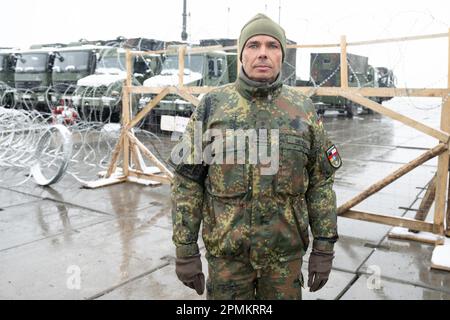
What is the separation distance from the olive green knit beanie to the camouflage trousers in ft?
3.31

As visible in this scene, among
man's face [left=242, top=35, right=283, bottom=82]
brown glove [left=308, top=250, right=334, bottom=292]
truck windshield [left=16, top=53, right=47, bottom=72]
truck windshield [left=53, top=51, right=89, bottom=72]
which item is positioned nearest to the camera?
man's face [left=242, top=35, right=283, bottom=82]

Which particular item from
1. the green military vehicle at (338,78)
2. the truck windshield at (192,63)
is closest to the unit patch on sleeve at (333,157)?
the truck windshield at (192,63)

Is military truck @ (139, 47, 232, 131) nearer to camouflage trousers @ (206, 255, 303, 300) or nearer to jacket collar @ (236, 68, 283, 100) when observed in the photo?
jacket collar @ (236, 68, 283, 100)

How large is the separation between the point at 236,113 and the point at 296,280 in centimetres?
83

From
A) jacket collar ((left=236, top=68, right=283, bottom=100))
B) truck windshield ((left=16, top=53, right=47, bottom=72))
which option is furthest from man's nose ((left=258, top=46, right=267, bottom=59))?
truck windshield ((left=16, top=53, right=47, bottom=72))

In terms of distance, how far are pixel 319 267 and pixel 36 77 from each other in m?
16.2

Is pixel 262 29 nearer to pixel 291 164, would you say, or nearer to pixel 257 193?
pixel 291 164

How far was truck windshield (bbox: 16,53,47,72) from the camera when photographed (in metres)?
16.3

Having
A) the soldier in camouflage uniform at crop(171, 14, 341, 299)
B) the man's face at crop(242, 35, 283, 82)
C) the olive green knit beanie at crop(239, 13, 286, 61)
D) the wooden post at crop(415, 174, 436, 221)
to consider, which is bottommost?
the wooden post at crop(415, 174, 436, 221)

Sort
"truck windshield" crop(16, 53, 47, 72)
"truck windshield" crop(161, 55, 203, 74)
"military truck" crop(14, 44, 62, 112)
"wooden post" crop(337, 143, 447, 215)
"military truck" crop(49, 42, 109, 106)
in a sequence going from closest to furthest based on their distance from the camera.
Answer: "wooden post" crop(337, 143, 447, 215)
"truck windshield" crop(161, 55, 203, 74)
"military truck" crop(49, 42, 109, 106)
"military truck" crop(14, 44, 62, 112)
"truck windshield" crop(16, 53, 47, 72)

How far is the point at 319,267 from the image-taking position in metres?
2.22

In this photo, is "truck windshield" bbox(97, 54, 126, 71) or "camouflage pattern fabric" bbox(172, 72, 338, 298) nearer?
"camouflage pattern fabric" bbox(172, 72, 338, 298)

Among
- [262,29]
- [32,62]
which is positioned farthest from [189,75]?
[262,29]
